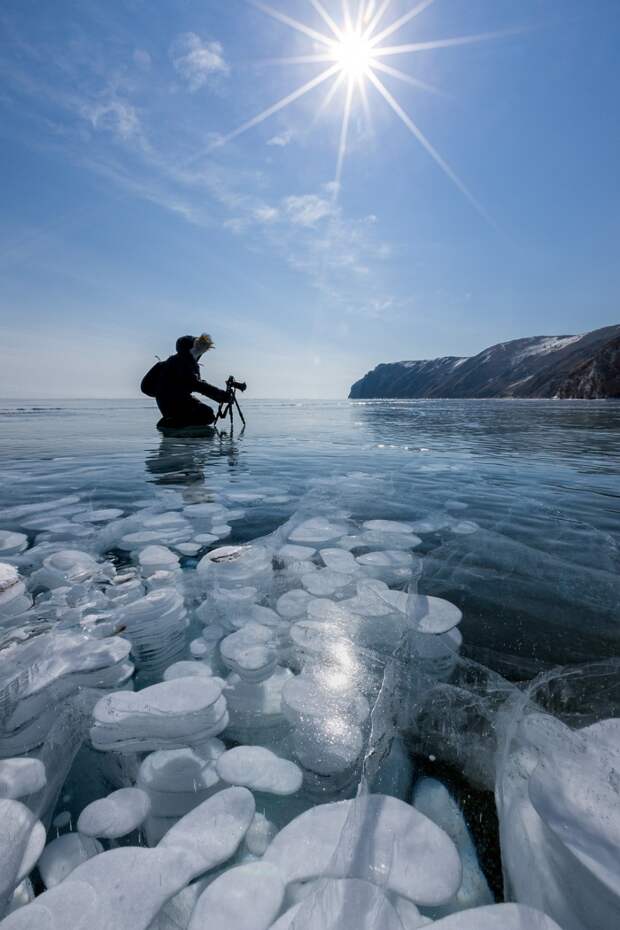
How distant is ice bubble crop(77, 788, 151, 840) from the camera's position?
1.05 metres

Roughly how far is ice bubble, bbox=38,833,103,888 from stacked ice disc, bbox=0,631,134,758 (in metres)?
0.42

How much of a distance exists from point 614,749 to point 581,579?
1486 mm

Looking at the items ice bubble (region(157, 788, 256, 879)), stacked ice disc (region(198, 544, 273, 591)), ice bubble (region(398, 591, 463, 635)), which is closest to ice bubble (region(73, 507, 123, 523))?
stacked ice disc (region(198, 544, 273, 591))

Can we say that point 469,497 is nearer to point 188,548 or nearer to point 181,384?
point 188,548

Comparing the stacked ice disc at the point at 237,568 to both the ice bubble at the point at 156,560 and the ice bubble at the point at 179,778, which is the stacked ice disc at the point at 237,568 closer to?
the ice bubble at the point at 156,560

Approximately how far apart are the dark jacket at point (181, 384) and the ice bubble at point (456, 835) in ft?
37.1

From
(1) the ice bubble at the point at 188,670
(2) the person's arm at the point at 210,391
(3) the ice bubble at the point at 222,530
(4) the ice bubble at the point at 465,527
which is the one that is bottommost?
(3) the ice bubble at the point at 222,530

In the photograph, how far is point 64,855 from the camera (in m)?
0.99

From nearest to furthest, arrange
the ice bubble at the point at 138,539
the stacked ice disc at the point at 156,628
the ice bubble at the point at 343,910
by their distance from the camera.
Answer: the ice bubble at the point at 343,910 < the stacked ice disc at the point at 156,628 < the ice bubble at the point at 138,539

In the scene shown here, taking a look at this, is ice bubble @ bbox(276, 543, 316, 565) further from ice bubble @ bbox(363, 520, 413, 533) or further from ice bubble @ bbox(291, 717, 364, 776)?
ice bubble @ bbox(291, 717, 364, 776)

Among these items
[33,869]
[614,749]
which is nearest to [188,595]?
[33,869]

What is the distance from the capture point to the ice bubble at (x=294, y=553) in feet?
9.43

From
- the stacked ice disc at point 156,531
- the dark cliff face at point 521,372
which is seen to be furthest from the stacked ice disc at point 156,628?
the dark cliff face at point 521,372

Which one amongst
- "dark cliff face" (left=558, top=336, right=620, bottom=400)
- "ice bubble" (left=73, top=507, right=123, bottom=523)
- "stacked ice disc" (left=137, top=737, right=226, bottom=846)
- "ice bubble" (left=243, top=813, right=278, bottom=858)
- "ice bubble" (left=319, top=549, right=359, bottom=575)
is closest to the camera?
"ice bubble" (left=243, top=813, right=278, bottom=858)
